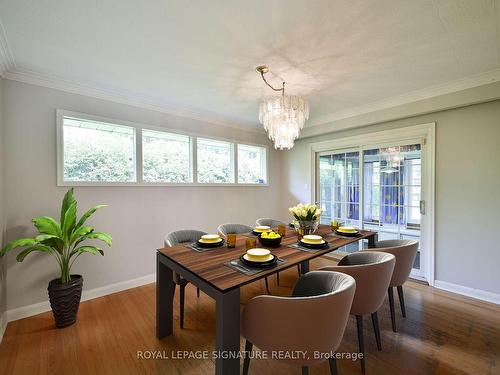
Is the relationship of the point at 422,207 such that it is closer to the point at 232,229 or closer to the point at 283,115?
the point at 283,115

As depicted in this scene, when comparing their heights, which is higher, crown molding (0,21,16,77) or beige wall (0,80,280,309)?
crown molding (0,21,16,77)

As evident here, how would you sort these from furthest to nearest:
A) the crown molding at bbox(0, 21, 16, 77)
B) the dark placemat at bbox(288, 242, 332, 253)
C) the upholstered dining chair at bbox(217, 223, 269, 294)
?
1. the upholstered dining chair at bbox(217, 223, 269, 294)
2. the dark placemat at bbox(288, 242, 332, 253)
3. the crown molding at bbox(0, 21, 16, 77)

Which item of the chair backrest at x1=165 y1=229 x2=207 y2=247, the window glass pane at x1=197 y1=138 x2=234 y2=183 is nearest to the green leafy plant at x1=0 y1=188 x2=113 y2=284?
the chair backrest at x1=165 y1=229 x2=207 y2=247

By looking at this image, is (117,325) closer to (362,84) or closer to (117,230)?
(117,230)

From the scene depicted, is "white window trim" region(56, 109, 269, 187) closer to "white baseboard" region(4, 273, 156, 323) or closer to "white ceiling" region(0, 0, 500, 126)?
"white ceiling" region(0, 0, 500, 126)

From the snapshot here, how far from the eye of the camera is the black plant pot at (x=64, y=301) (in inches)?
82.8

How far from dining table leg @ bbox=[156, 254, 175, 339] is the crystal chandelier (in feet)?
5.54

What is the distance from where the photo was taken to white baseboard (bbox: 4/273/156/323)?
2.23 m

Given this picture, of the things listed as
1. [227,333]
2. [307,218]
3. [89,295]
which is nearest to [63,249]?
[89,295]

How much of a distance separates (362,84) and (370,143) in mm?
1236

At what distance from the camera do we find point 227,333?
4.00 feet

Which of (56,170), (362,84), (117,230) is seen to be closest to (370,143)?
(362,84)

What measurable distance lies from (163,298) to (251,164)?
120 inches

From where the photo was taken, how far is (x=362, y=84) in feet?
8.77
